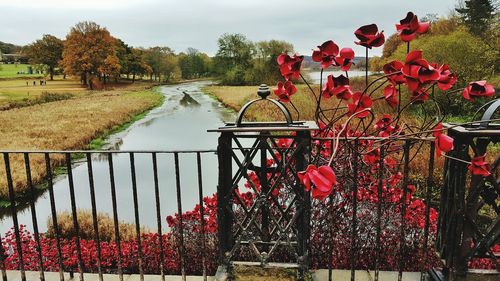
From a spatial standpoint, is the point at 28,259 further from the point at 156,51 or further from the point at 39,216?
the point at 156,51

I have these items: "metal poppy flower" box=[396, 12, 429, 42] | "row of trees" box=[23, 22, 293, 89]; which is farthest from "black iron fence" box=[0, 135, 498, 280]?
"row of trees" box=[23, 22, 293, 89]

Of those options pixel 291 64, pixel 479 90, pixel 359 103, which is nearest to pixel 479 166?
pixel 479 90

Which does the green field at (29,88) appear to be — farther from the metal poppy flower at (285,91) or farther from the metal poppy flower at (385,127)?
the metal poppy flower at (385,127)

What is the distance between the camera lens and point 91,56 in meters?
49.7

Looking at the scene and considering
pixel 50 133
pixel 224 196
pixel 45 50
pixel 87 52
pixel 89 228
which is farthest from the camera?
pixel 45 50

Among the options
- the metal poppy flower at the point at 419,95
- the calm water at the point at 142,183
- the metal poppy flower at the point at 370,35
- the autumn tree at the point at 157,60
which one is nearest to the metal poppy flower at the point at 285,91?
the metal poppy flower at the point at 370,35

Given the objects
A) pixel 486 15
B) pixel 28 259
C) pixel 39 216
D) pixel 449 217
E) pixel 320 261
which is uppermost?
pixel 486 15

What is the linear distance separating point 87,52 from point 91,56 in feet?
2.22

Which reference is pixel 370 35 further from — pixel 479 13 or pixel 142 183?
pixel 479 13

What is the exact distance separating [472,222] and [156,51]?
80512 millimetres

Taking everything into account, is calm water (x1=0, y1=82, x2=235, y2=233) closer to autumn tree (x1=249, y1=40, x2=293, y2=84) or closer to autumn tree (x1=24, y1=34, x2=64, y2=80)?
autumn tree (x1=249, y1=40, x2=293, y2=84)

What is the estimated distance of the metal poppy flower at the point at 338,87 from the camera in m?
2.09

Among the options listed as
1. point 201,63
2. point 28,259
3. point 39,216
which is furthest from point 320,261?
point 201,63

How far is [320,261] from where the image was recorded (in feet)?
11.9
